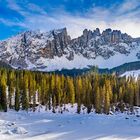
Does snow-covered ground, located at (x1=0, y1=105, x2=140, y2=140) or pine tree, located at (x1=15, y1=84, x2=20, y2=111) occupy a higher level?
pine tree, located at (x1=15, y1=84, x2=20, y2=111)

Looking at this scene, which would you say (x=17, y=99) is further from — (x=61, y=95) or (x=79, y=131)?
(x=79, y=131)

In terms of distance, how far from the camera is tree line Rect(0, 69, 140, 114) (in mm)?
140125

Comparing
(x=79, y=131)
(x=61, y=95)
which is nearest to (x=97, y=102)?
(x=61, y=95)

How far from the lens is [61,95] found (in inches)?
6063

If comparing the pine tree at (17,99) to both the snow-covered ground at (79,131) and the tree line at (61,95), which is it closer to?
the tree line at (61,95)

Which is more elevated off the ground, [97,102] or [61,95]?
[61,95]

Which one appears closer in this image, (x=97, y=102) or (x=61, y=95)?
(x=97, y=102)

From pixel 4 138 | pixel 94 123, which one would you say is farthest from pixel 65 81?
pixel 4 138

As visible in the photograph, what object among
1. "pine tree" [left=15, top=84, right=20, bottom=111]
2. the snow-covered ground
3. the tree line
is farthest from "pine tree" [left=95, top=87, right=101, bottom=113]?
the snow-covered ground

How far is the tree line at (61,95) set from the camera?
5517 inches

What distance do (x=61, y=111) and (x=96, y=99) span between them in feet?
44.8

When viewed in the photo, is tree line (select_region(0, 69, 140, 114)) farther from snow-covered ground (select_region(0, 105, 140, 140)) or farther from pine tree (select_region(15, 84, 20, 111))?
snow-covered ground (select_region(0, 105, 140, 140))

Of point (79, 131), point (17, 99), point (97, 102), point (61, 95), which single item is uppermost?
point (61, 95)

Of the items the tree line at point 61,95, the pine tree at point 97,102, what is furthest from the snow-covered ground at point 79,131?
the pine tree at point 97,102
